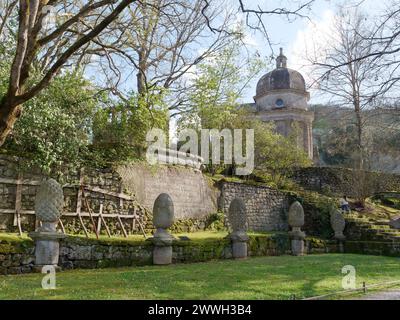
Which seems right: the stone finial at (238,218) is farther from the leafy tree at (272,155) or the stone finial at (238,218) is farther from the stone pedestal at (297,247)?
the leafy tree at (272,155)

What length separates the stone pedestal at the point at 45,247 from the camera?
9.08 metres

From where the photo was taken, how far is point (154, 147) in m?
18.2

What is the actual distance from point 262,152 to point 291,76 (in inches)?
610

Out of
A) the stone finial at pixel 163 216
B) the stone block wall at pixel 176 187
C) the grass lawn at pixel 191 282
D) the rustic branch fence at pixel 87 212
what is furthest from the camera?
the stone block wall at pixel 176 187

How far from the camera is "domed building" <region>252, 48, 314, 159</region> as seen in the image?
38.4 meters

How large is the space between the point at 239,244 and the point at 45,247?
599cm

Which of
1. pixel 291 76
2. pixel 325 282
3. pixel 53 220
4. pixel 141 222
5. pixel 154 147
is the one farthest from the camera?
pixel 291 76

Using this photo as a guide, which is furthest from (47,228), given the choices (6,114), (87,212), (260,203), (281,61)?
(281,61)

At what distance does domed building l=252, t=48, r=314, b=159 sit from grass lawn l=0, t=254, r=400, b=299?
28074 millimetres

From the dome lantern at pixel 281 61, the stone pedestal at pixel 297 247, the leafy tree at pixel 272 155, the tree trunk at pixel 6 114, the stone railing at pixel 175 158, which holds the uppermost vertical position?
the dome lantern at pixel 281 61

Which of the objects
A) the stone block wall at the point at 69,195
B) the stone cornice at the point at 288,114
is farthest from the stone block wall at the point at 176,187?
the stone cornice at the point at 288,114

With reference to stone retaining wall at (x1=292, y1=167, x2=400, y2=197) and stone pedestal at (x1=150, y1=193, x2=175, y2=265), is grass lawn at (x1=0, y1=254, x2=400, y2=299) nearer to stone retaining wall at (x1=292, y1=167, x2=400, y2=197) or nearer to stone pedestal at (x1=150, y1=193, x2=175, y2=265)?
stone pedestal at (x1=150, y1=193, x2=175, y2=265)

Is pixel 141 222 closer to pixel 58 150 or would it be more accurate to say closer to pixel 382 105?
pixel 58 150

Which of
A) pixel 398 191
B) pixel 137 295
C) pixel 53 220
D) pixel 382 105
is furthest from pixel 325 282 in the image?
pixel 398 191
